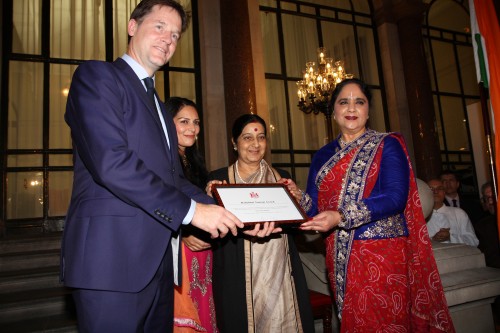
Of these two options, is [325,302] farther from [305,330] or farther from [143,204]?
[143,204]

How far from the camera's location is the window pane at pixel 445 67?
9.94m

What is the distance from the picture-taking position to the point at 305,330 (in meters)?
2.05

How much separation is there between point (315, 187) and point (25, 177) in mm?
5386

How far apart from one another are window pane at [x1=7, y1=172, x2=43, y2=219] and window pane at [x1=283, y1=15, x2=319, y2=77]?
5.63 meters

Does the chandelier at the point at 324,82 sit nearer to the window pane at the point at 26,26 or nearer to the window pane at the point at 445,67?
the window pane at the point at 26,26

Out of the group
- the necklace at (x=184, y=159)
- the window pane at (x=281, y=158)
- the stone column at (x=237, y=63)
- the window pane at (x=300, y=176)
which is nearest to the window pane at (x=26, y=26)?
the stone column at (x=237, y=63)

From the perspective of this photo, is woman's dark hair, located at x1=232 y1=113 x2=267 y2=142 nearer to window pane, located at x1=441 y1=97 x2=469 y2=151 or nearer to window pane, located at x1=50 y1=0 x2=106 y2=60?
window pane, located at x1=50 y1=0 x2=106 y2=60

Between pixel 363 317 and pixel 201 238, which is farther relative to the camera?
pixel 201 238

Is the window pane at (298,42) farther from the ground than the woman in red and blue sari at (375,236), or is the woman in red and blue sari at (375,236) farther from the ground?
the window pane at (298,42)

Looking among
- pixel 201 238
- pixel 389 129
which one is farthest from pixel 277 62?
pixel 201 238

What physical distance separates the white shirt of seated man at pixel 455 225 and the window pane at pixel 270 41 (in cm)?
499

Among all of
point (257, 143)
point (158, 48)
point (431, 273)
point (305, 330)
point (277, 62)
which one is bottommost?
point (305, 330)

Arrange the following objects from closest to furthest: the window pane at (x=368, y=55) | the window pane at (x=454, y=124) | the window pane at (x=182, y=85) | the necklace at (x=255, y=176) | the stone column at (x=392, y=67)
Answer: the necklace at (x=255, y=176) < the window pane at (x=182, y=85) < the stone column at (x=392, y=67) < the window pane at (x=368, y=55) < the window pane at (x=454, y=124)

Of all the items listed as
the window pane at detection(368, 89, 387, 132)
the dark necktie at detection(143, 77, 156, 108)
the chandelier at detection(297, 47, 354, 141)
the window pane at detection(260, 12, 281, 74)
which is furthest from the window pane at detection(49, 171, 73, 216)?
the window pane at detection(368, 89, 387, 132)
